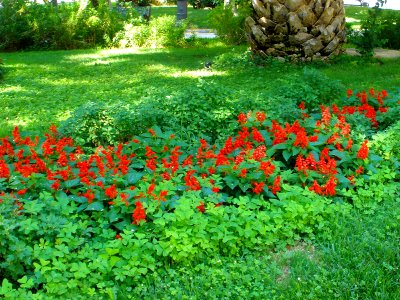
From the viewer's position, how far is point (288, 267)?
11.5 feet

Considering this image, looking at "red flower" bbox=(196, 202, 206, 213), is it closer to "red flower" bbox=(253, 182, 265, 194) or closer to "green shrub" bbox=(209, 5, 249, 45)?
"red flower" bbox=(253, 182, 265, 194)

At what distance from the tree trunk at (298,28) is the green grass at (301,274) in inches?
257

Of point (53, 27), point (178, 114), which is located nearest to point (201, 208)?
point (178, 114)

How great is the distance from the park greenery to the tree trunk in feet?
9.20

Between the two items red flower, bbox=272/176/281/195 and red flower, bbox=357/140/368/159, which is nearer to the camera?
red flower, bbox=272/176/281/195

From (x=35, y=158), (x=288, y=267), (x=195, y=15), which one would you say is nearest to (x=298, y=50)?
(x=35, y=158)

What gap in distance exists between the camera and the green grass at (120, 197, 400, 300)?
319cm

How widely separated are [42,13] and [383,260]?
12802 millimetres

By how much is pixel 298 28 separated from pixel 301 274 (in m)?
7.07

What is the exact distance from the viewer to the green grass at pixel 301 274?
3.19 meters

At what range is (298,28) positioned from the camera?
31.9ft

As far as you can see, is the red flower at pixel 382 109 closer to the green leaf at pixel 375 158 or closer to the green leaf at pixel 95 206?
the green leaf at pixel 375 158

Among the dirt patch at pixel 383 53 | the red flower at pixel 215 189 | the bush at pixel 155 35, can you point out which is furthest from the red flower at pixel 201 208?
the bush at pixel 155 35

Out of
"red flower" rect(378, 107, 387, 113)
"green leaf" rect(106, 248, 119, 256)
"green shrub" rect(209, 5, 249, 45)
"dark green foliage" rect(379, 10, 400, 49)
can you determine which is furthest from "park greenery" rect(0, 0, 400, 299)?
"green shrub" rect(209, 5, 249, 45)
